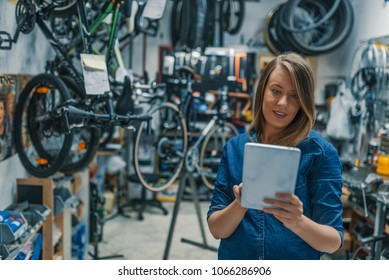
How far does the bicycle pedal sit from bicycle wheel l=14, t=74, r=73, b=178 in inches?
11.4

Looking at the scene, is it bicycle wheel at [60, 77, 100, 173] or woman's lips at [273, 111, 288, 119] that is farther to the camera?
bicycle wheel at [60, 77, 100, 173]

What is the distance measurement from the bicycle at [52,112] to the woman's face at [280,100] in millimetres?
1042

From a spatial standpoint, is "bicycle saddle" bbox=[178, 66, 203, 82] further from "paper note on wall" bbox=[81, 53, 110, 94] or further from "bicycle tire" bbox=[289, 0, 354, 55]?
"paper note on wall" bbox=[81, 53, 110, 94]

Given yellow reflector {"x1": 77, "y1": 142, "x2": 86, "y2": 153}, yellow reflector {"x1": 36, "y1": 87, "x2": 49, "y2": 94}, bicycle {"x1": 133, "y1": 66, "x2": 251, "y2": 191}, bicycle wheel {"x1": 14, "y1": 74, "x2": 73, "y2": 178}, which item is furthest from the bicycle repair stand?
yellow reflector {"x1": 36, "y1": 87, "x2": 49, "y2": 94}

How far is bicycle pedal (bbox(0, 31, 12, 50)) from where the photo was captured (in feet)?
5.00

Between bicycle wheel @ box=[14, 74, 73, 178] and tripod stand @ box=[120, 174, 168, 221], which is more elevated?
bicycle wheel @ box=[14, 74, 73, 178]

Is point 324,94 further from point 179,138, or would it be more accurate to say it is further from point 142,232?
Result: point 142,232

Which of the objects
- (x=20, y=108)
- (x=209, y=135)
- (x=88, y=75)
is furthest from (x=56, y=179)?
(x=209, y=135)

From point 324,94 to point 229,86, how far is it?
1146 mm

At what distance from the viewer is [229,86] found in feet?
14.5

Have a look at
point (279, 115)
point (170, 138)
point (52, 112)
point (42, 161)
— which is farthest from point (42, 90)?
point (279, 115)

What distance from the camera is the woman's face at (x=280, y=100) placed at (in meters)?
0.95

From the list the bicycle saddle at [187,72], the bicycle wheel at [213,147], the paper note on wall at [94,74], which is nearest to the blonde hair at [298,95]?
the paper note on wall at [94,74]

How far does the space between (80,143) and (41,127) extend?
0.98 feet
